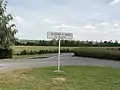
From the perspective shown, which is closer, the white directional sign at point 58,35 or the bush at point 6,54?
the white directional sign at point 58,35

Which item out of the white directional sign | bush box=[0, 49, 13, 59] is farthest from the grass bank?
the white directional sign

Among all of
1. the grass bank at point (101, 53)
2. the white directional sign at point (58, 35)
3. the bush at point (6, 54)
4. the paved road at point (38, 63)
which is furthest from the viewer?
the bush at point (6, 54)

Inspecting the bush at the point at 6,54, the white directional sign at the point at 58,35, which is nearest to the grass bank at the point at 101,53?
the bush at the point at 6,54

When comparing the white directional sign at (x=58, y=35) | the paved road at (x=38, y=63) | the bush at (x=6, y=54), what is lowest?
the paved road at (x=38, y=63)

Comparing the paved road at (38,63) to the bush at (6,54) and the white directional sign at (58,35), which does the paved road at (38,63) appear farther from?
the bush at (6,54)

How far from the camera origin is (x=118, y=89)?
12125 millimetres

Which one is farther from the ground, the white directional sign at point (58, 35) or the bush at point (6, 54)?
the white directional sign at point (58, 35)

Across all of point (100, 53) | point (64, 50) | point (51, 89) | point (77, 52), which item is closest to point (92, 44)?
point (64, 50)

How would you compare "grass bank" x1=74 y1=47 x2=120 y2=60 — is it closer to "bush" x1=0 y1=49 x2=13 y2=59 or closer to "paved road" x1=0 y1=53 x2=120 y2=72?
"paved road" x1=0 y1=53 x2=120 y2=72

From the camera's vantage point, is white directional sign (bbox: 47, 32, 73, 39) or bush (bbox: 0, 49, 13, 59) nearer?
white directional sign (bbox: 47, 32, 73, 39)

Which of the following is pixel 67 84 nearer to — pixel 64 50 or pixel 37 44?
pixel 64 50

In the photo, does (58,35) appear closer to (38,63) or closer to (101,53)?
(38,63)

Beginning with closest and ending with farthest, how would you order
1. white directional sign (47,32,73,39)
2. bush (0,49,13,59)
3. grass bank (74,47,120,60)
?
white directional sign (47,32,73,39) → grass bank (74,47,120,60) → bush (0,49,13,59)

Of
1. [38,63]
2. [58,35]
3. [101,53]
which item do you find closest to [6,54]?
[101,53]
